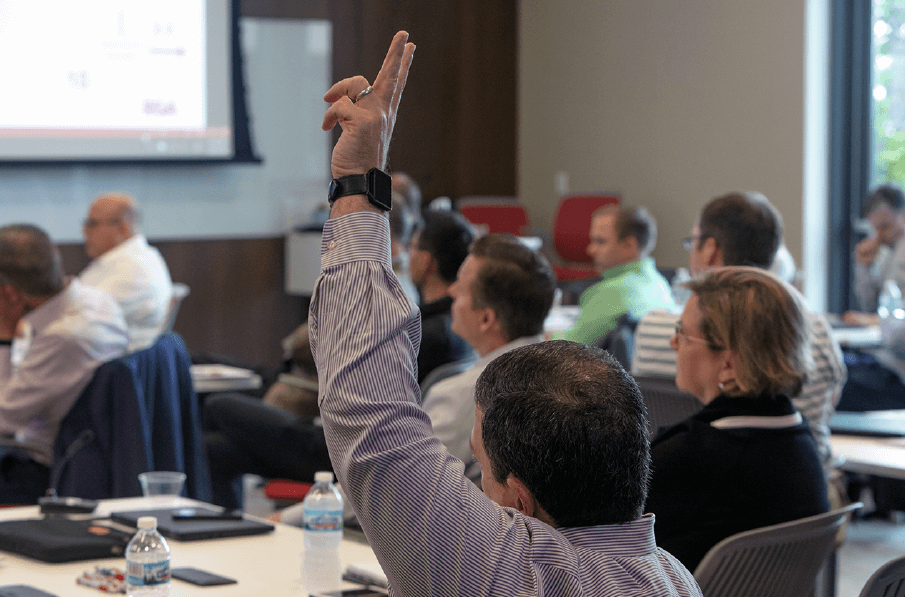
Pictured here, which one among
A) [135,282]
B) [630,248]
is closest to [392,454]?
[630,248]

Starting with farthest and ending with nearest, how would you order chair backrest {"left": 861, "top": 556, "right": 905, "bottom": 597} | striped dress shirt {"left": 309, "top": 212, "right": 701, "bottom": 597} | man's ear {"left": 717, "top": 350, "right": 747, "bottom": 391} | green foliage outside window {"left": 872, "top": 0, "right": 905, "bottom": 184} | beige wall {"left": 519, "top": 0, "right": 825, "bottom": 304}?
1. beige wall {"left": 519, "top": 0, "right": 825, "bottom": 304}
2. green foliage outside window {"left": 872, "top": 0, "right": 905, "bottom": 184}
3. man's ear {"left": 717, "top": 350, "right": 747, "bottom": 391}
4. chair backrest {"left": 861, "top": 556, "right": 905, "bottom": 597}
5. striped dress shirt {"left": 309, "top": 212, "right": 701, "bottom": 597}

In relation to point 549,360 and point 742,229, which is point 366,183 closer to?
point 549,360

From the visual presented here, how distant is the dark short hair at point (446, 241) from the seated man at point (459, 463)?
8.62 ft

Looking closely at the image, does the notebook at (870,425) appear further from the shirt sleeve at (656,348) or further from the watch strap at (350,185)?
the watch strap at (350,185)

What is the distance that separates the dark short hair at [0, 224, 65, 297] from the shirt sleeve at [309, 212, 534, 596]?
272 centimetres

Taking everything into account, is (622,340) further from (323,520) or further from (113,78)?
(113,78)

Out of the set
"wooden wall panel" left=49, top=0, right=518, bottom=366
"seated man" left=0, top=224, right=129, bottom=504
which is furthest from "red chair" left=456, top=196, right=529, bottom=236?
"seated man" left=0, top=224, right=129, bottom=504

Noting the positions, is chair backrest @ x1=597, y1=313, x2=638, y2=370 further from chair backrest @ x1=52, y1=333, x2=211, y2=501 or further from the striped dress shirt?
the striped dress shirt

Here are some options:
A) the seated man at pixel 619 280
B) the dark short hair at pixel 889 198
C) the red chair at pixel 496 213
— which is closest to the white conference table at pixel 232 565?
the seated man at pixel 619 280

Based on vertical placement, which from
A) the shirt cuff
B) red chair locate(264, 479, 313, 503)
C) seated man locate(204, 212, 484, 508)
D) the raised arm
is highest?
the raised arm

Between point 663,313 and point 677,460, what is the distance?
132 cm

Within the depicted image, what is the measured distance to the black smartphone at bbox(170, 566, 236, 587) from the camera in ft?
6.25

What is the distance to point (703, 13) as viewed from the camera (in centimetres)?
782

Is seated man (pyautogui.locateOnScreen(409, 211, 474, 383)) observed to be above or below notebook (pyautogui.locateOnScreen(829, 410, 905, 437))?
above
